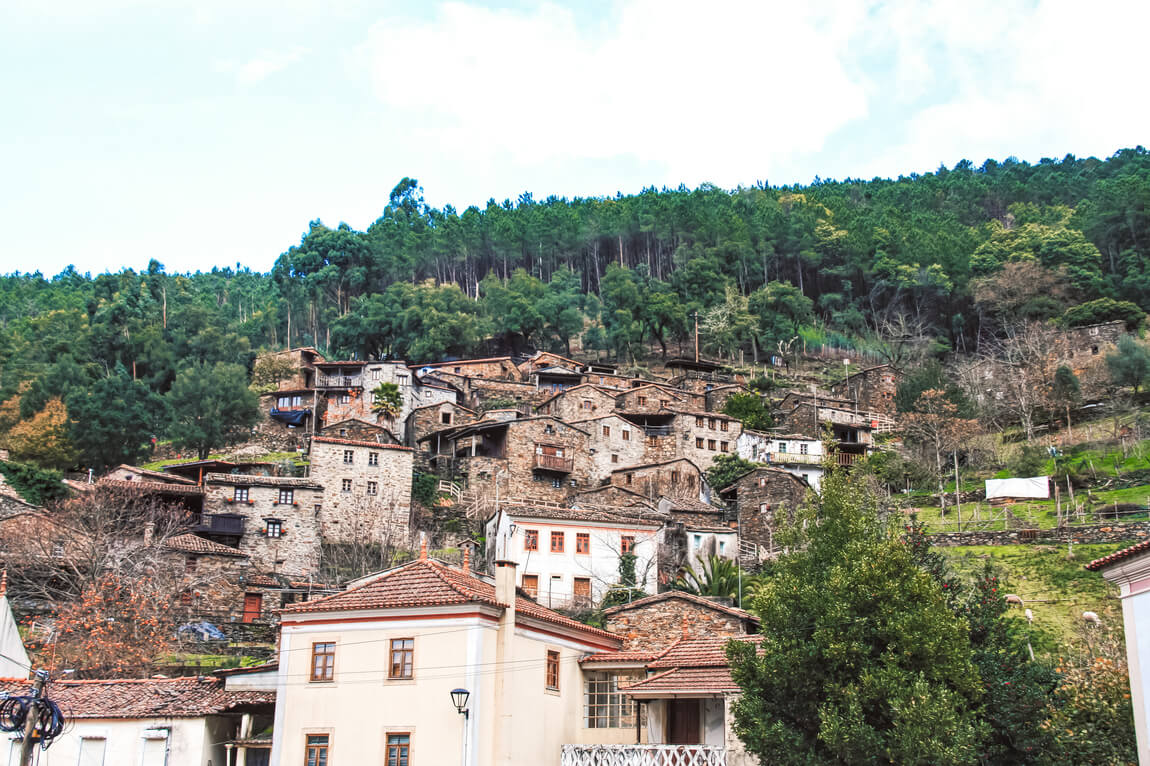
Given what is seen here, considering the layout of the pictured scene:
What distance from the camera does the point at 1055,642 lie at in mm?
34688

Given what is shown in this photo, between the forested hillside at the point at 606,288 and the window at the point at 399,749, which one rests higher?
the forested hillside at the point at 606,288

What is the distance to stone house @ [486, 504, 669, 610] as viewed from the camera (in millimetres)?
44062

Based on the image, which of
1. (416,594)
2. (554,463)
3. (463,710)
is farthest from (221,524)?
(463,710)

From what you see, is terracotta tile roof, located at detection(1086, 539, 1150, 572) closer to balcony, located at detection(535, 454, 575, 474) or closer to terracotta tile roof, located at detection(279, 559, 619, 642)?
terracotta tile roof, located at detection(279, 559, 619, 642)

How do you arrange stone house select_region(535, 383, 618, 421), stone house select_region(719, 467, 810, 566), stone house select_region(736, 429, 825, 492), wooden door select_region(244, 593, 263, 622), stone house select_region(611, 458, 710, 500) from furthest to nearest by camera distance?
stone house select_region(535, 383, 618, 421) < stone house select_region(736, 429, 825, 492) < stone house select_region(611, 458, 710, 500) < stone house select_region(719, 467, 810, 566) < wooden door select_region(244, 593, 263, 622)

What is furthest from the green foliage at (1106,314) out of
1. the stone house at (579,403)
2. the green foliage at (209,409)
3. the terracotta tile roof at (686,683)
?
the terracotta tile roof at (686,683)

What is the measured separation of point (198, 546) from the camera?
1847 inches

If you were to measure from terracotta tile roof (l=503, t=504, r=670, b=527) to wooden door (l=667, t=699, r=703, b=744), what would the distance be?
18119 millimetres

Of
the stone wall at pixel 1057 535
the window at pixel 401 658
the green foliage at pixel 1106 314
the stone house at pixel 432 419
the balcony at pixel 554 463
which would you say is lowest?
the window at pixel 401 658

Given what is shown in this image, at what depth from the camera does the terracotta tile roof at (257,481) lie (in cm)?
5219

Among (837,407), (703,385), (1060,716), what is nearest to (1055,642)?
(1060,716)

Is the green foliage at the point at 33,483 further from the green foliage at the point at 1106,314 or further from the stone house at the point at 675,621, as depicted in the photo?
the green foliage at the point at 1106,314

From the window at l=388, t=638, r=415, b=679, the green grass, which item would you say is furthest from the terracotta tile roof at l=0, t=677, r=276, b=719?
the green grass

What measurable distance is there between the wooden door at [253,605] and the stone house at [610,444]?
20824 millimetres
